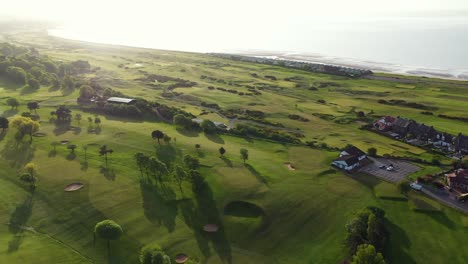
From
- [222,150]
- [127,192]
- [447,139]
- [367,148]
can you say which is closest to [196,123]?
Answer: [222,150]

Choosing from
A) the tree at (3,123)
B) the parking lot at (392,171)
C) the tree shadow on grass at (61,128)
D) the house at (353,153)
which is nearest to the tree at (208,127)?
the house at (353,153)

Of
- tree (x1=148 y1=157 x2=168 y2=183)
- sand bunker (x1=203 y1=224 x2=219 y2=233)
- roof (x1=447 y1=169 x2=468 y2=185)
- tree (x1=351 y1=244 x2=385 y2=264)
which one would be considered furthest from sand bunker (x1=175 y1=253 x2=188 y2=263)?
roof (x1=447 y1=169 x2=468 y2=185)

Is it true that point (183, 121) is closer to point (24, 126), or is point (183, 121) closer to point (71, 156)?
point (71, 156)

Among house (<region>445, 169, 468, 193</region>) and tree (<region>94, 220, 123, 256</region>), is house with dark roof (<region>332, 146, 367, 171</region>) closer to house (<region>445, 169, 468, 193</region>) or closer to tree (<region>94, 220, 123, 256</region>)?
house (<region>445, 169, 468, 193</region>)

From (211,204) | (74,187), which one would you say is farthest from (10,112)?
(211,204)

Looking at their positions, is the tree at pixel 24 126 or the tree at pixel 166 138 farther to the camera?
the tree at pixel 166 138

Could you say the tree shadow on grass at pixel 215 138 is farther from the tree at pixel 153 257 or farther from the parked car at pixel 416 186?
the tree at pixel 153 257
